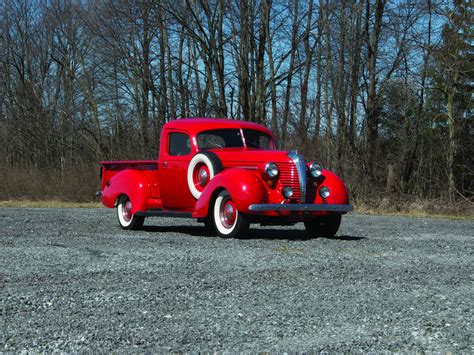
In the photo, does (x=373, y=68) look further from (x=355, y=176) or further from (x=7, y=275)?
(x=7, y=275)

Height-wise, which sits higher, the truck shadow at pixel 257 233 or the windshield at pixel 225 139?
the windshield at pixel 225 139

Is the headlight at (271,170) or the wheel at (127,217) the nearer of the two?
the headlight at (271,170)

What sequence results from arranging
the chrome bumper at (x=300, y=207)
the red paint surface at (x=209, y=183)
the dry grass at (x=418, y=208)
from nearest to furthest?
the chrome bumper at (x=300, y=207) < the red paint surface at (x=209, y=183) < the dry grass at (x=418, y=208)

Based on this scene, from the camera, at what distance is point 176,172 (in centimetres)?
1174

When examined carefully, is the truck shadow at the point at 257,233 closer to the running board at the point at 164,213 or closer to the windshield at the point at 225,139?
the running board at the point at 164,213

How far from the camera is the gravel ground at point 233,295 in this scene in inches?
164

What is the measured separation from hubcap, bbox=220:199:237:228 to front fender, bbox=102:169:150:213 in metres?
1.95

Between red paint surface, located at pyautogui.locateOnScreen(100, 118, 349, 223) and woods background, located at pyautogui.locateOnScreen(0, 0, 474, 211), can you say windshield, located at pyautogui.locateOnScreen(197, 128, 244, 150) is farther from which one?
woods background, located at pyautogui.locateOnScreen(0, 0, 474, 211)

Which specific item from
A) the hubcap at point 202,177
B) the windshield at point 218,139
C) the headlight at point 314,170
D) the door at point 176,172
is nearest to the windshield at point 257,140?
the windshield at point 218,139

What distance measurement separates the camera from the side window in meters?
11.8

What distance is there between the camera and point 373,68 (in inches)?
901

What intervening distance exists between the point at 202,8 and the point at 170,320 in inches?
901

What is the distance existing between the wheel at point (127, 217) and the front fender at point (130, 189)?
5.9 inches

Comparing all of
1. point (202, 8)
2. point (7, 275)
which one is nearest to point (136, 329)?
point (7, 275)
